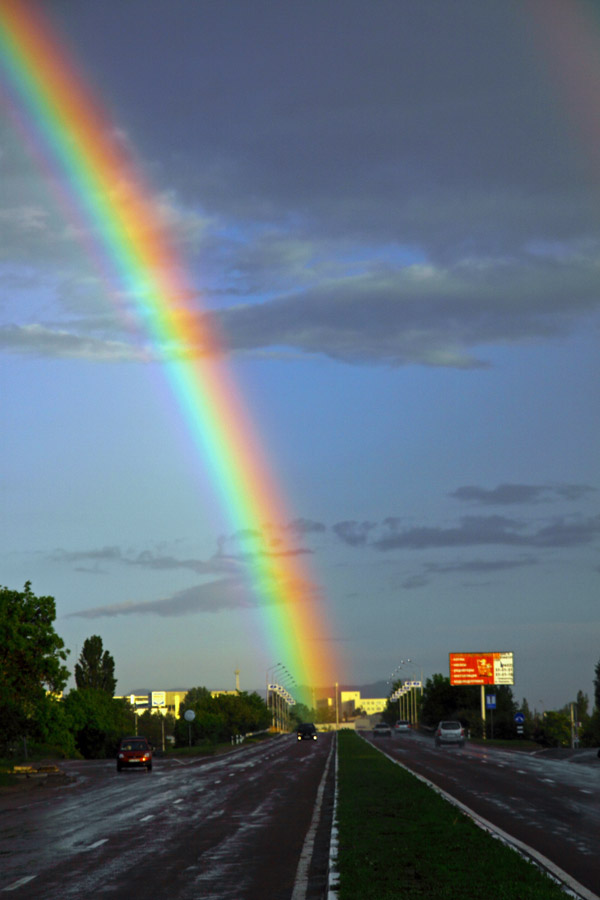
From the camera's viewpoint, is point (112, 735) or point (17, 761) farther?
point (112, 735)

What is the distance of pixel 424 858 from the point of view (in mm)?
16953

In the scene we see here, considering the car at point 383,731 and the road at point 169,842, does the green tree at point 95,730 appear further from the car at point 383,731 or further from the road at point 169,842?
the road at point 169,842

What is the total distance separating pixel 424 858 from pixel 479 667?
117m

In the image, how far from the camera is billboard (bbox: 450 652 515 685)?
130 meters

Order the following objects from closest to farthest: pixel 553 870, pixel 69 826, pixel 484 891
Result: pixel 484 891, pixel 553 870, pixel 69 826

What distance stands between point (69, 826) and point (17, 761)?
4960 cm

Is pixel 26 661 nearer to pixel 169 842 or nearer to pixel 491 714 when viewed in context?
pixel 169 842

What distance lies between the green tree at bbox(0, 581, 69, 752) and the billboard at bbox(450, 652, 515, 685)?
8545 cm

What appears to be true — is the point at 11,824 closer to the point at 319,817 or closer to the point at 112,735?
the point at 319,817

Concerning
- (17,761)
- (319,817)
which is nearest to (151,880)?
(319,817)

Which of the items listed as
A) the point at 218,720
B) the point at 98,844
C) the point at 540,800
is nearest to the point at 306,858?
the point at 98,844

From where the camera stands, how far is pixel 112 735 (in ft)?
329

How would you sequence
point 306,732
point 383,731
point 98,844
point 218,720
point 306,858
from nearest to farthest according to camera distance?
point 306,858 < point 98,844 < point 306,732 < point 383,731 < point 218,720

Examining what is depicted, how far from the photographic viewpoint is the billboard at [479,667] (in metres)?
130
